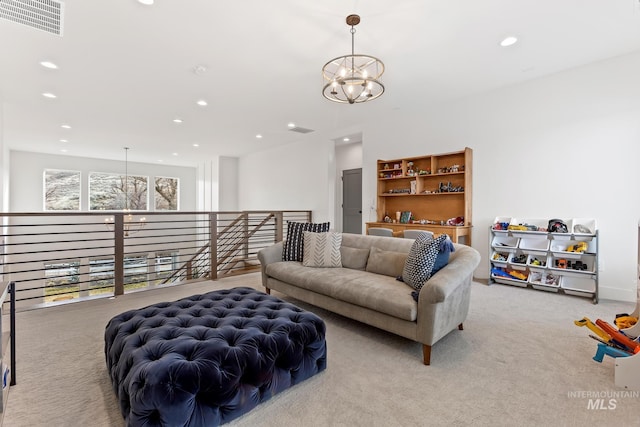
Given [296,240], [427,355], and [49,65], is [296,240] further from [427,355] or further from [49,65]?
[49,65]

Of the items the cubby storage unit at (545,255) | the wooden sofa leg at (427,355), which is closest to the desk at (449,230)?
the cubby storage unit at (545,255)

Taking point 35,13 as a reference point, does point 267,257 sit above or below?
below

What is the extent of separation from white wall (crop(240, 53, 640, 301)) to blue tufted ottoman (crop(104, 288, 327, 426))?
3652 mm

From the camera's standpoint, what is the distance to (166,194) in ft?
34.2

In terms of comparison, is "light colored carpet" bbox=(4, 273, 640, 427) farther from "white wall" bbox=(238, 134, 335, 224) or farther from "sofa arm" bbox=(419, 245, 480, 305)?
"white wall" bbox=(238, 134, 335, 224)

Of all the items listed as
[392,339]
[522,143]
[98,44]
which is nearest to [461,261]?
[392,339]

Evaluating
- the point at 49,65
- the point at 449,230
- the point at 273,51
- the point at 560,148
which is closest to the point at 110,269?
the point at 49,65

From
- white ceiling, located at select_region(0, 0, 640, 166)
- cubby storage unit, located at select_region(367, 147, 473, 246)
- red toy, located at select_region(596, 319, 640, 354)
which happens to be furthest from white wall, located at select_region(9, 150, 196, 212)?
red toy, located at select_region(596, 319, 640, 354)

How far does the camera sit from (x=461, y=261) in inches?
93.3

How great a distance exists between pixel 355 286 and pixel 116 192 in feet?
32.0

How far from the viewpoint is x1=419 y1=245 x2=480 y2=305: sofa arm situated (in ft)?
6.57

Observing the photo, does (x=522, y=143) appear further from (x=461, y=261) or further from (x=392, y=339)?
(x=392, y=339)

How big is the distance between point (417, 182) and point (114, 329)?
441 cm

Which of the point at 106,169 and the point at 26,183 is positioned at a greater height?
the point at 106,169
